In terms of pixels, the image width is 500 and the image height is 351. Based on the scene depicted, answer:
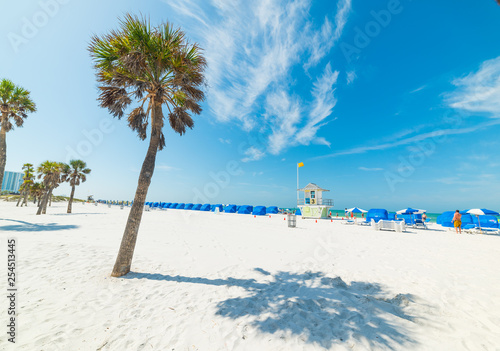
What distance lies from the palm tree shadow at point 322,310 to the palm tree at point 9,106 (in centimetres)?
1733

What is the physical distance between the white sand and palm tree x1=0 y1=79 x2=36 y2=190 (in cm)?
1185

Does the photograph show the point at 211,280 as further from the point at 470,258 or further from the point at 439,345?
the point at 470,258

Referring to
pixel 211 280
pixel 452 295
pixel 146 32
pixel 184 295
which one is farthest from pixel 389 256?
pixel 146 32

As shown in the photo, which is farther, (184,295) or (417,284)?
(417,284)

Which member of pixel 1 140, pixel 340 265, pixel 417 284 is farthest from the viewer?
pixel 1 140

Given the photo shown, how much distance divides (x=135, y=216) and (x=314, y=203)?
30.4 metres

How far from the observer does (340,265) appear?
7.07m

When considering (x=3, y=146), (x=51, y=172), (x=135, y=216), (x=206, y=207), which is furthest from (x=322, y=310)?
(x=206, y=207)

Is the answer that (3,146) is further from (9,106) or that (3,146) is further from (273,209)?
(273,209)

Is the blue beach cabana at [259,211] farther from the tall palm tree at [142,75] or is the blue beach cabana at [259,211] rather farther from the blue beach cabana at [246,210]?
the tall palm tree at [142,75]

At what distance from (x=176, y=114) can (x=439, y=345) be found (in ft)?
30.2

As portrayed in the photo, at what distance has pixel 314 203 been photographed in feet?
106

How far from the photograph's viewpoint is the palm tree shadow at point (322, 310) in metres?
3.26

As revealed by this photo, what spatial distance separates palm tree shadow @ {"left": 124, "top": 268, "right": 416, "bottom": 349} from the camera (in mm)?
3256
